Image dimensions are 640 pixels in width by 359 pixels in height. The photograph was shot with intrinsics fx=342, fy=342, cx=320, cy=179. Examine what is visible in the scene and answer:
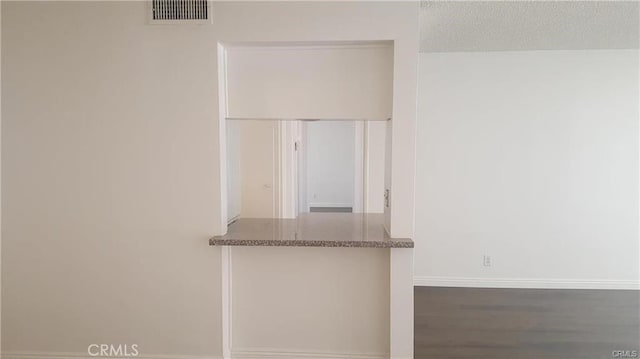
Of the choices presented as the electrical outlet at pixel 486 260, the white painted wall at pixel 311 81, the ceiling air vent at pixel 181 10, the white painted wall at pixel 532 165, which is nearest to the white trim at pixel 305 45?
the white painted wall at pixel 311 81

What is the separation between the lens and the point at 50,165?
222cm

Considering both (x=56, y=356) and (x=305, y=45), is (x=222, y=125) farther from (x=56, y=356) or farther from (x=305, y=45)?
(x=56, y=356)

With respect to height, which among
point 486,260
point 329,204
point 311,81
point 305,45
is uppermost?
point 305,45

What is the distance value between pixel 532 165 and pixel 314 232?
2456mm

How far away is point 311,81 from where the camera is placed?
7.27 feet

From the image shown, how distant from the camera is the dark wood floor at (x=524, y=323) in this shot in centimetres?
244

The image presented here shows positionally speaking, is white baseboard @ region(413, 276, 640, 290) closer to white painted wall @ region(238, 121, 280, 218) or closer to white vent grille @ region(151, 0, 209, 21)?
white painted wall @ region(238, 121, 280, 218)

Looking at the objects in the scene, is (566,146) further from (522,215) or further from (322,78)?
(322,78)

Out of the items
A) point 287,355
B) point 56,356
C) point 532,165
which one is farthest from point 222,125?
point 532,165

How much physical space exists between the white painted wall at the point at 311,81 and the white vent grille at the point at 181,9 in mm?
264

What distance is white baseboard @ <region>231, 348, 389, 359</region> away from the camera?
2.28 meters

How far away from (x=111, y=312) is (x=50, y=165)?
3.39ft

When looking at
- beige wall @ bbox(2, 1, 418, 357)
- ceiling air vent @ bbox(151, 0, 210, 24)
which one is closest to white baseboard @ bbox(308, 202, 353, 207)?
beige wall @ bbox(2, 1, 418, 357)

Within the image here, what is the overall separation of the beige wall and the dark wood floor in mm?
713
